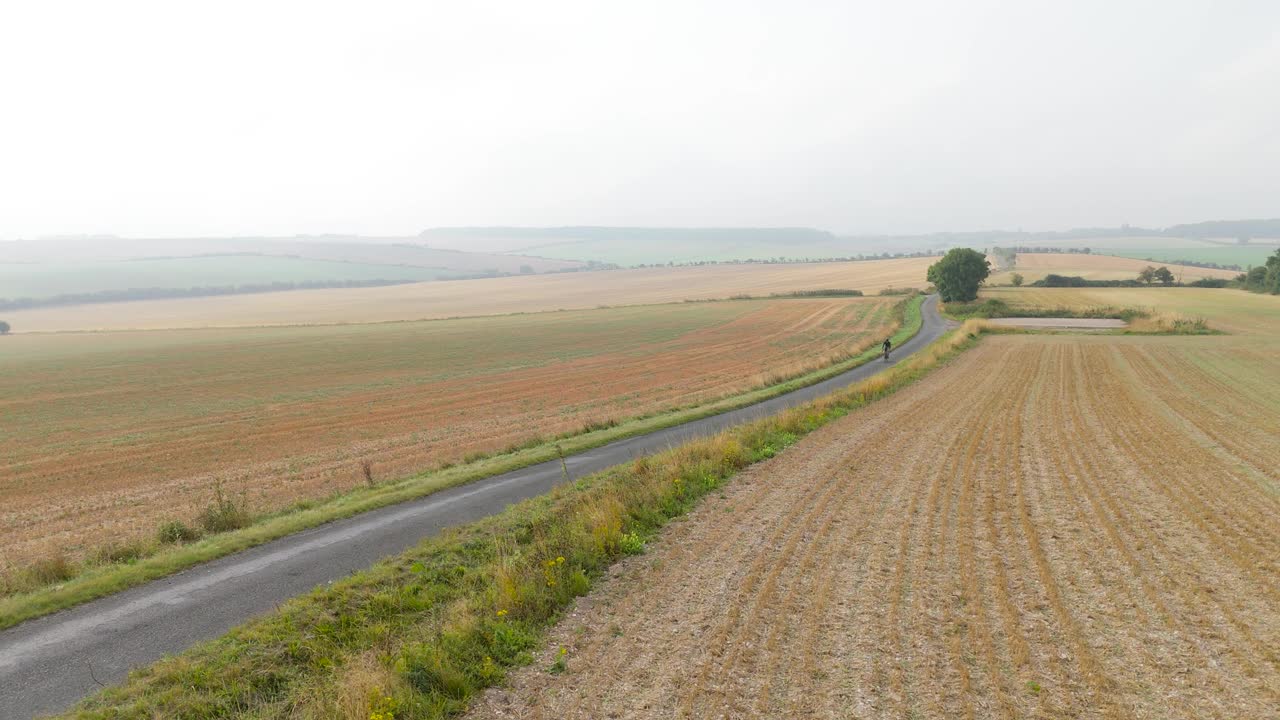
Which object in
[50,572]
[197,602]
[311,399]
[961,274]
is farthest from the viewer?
[961,274]

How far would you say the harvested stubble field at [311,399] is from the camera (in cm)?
2016

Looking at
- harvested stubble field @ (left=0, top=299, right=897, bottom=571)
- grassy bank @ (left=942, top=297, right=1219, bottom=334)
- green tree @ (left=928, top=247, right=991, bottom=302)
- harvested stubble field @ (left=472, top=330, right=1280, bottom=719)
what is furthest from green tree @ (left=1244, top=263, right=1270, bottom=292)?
harvested stubble field @ (left=472, top=330, right=1280, bottom=719)

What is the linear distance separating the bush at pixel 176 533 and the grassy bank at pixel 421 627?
6.39 meters

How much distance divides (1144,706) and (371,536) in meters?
13.6

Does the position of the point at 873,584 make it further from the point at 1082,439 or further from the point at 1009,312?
the point at 1009,312

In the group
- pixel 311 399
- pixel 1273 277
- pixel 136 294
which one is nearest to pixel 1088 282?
pixel 1273 277

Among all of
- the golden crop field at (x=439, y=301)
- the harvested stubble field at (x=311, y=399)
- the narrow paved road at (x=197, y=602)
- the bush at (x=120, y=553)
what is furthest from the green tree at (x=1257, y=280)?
the bush at (x=120, y=553)

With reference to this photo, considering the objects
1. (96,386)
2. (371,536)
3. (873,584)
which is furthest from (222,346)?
(873,584)

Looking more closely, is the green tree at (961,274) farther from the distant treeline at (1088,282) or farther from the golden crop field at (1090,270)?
the golden crop field at (1090,270)

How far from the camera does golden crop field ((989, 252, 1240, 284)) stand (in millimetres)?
115250

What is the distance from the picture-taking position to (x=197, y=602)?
10.6 m

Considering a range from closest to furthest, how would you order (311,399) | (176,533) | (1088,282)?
(176,533)
(311,399)
(1088,282)

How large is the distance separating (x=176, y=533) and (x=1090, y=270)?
15195 cm

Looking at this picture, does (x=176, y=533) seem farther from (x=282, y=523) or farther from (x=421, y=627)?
(x=421, y=627)
